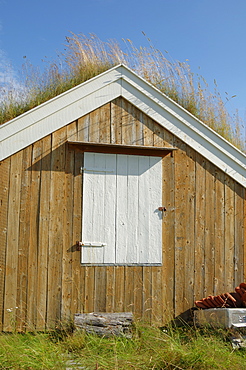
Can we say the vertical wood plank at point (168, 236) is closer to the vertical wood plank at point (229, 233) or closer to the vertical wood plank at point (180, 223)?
the vertical wood plank at point (180, 223)


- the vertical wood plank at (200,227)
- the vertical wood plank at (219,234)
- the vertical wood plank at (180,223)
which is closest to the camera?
the vertical wood plank at (180,223)

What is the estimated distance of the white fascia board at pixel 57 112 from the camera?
6211 mm

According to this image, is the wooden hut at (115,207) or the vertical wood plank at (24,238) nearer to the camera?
the vertical wood plank at (24,238)

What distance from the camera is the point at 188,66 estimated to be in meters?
10.0

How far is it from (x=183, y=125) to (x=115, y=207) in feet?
5.67

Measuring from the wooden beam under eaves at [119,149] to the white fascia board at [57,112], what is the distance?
40 centimetres

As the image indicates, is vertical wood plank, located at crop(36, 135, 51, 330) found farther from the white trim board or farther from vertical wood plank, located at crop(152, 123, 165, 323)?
vertical wood plank, located at crop(152, 123, 165, 323)

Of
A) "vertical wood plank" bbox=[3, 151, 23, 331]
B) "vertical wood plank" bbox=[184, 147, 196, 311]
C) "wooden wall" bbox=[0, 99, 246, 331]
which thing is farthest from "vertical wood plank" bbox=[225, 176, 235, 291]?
"vertical wood plank" bbox=[3, 151, 23, 331]

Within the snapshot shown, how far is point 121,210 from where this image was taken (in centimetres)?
657

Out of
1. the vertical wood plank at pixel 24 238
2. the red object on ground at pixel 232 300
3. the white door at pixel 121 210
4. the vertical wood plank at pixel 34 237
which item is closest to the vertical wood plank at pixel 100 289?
the white door at pixel 121 210

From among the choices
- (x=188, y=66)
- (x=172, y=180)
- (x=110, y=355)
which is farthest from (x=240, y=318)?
(x=188, y=66)

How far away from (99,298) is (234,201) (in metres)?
2.71

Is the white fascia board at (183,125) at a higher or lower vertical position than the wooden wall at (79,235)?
higher

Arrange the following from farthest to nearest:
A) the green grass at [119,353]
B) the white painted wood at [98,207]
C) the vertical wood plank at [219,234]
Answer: the vertical wood plank at [219,234] < the white painted wood at [98,207] < the green grass at [119,353]
